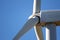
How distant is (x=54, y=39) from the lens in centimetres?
174

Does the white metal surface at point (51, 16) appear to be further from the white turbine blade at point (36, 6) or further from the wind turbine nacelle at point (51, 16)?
the white turbine blade at point (36, 6)

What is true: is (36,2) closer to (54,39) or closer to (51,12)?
(51,12)

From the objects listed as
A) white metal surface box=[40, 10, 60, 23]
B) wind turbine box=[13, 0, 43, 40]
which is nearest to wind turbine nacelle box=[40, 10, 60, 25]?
white metal surface box=[40, 10, 60, 23]

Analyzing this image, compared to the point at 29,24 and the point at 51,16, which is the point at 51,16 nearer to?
the point at 51,16

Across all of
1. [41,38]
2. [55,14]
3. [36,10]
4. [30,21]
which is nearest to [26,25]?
[30,21]

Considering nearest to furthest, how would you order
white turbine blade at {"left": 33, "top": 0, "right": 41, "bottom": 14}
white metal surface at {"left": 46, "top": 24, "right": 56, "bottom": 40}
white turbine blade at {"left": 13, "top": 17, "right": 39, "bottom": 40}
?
white metal surface at {"left": 46, "top": 24, "right": 56, "bottom": 40}
white turbine blade at {"left": 13, "top": 17, "right": 39, "bottom": 40}
white turbine blade at {"left": 33, "top": 0, "right": 41, "bottom": 14}

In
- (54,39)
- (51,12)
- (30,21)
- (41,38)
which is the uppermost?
(51,12)

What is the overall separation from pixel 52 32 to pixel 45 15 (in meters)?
0.20

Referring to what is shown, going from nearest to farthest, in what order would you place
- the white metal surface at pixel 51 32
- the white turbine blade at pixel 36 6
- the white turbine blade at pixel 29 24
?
1. the white metal surface at pixel 51 32
2. the white turbine blade at pixel 29 24
3. the white turbine blade at pixel 36 6

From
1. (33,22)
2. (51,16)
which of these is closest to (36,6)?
(33,22)

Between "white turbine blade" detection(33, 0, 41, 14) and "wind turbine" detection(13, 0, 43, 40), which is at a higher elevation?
"white turbine blade" detection(33, 0, 41, 14)

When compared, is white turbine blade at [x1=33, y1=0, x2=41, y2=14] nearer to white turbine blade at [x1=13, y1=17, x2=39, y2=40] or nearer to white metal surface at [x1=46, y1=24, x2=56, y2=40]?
white turbine blade at [x1=13, y1=17, x2=39, y2=40]

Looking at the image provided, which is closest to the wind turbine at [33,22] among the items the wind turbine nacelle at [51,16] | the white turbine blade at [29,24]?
the white turbine blade at [29,24]

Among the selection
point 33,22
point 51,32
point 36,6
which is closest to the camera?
point 51,32
